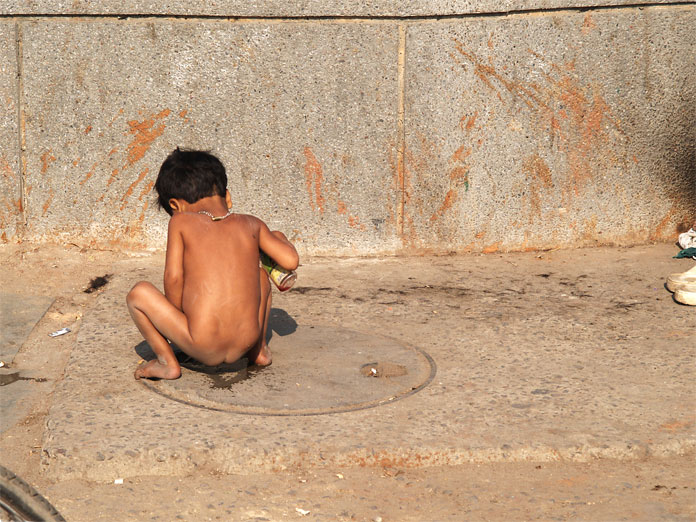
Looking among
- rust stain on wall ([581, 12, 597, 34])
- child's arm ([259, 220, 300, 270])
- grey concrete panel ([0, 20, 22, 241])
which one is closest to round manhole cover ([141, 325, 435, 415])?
child's arm ([259, 220, 300, 270])

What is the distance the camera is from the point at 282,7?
5.11 metres

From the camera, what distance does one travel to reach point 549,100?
5.32 metres

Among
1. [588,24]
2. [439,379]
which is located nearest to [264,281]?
[439,379]

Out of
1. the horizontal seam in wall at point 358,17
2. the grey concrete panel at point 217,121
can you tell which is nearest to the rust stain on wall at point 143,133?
the grey concrete panel at point 217,121

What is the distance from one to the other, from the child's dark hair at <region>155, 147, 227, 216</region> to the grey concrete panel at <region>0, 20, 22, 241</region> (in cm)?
212

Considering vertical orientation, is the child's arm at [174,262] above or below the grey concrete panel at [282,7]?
below

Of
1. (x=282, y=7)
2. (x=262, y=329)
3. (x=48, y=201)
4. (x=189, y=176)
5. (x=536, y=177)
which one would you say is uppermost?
(x=282, y=7)

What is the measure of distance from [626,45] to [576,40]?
0.31 meters

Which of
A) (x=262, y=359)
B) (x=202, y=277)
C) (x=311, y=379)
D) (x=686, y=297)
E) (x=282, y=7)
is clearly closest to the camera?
(x=202, y=277)

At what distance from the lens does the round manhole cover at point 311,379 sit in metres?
3.30

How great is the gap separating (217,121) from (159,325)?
2102 mm

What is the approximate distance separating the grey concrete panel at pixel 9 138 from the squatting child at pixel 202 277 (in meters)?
2.11

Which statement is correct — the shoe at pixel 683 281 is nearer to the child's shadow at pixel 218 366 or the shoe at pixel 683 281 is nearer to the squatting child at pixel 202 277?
the child's shadow at pixel 218 366

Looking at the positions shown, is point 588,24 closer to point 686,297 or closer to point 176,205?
point 686,297
